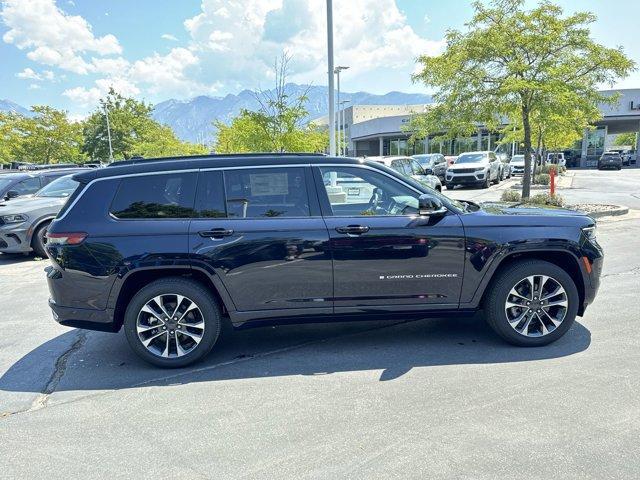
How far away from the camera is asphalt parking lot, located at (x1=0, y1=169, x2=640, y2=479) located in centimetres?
272

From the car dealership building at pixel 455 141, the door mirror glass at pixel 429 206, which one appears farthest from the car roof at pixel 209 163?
the car dealership building at pixel 455 141

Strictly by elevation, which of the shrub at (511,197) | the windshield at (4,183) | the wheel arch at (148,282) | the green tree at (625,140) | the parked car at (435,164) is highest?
the green tree at (625,140)

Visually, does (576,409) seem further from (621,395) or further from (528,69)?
(528,69)

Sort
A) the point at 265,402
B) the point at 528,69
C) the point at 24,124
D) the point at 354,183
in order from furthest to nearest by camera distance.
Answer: the point at 24,124 < the point at 528,69 < the point at 354,183 < the point at 265,402

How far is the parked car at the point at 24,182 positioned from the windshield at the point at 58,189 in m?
0.89

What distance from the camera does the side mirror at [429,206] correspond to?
12.8 feet

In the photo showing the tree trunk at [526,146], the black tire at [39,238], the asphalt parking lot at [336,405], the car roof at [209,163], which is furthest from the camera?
the tree trunk at [526,146]

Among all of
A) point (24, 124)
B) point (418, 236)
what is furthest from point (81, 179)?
point (24, 124)

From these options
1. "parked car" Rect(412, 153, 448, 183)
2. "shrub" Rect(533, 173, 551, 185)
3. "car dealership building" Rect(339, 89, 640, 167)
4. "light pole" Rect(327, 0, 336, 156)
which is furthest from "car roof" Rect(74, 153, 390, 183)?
"car dealership building" Rect(339, 89, 640, 167)

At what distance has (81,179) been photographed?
409 centimetres

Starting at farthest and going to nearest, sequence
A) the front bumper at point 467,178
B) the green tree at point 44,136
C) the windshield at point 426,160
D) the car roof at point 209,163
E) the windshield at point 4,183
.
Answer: the green tree at point 44,136
the windshield at point 426,160
the front bumper at point 467,178
the windshield at point 4,183
the car roof at point 209,163

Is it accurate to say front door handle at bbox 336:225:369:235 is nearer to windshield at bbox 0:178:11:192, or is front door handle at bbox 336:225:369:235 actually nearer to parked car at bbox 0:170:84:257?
parked car at bbox 0:170:84:257

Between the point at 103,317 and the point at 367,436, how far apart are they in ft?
8.30

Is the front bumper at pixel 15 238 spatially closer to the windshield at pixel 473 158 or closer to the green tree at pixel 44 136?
the windshield at pixel 473 158
